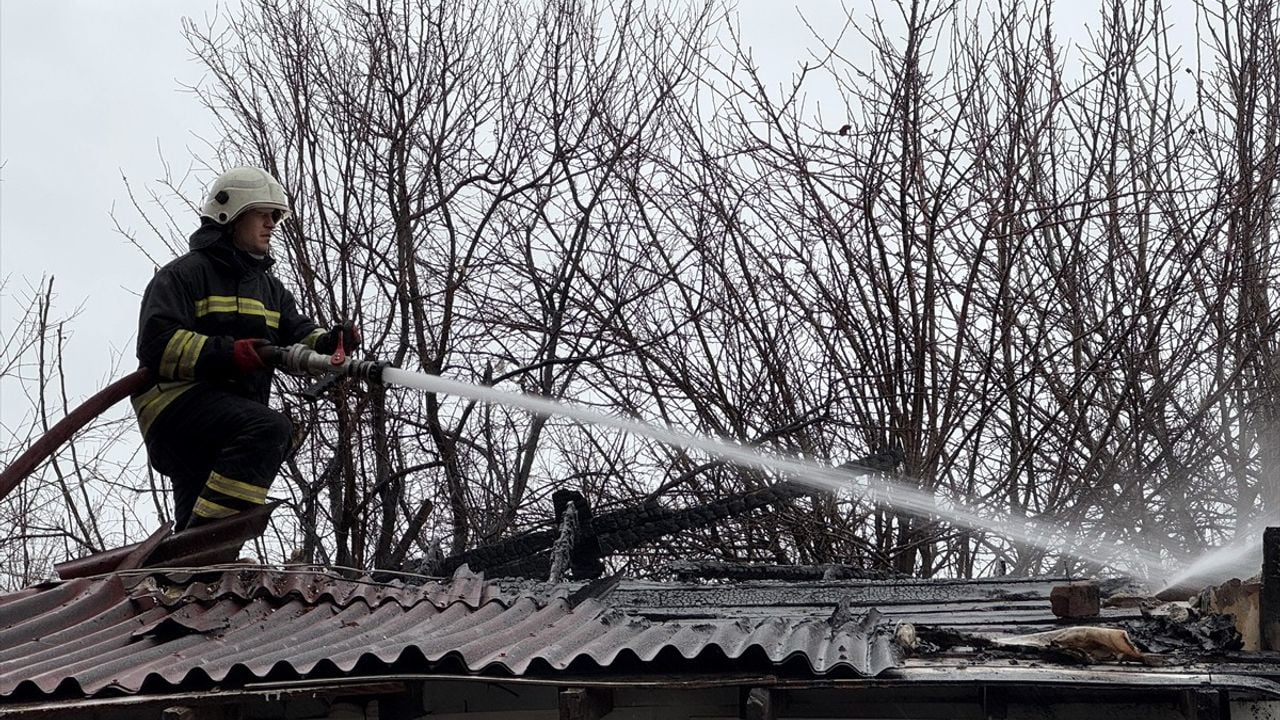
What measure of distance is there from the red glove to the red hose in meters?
0.51

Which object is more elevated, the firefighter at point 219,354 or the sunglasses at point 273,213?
the sunglasses at point 273,213

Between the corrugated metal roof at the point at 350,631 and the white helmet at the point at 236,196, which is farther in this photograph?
the white helmet at the point at 236,196

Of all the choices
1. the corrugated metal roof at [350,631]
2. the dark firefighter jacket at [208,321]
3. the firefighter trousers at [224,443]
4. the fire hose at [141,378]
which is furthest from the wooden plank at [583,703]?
the dark firefighter jacket at [208,321]

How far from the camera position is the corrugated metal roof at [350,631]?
4340 mm

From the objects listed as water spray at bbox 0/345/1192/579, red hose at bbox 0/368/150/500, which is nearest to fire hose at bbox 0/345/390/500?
red hose at bbox 0/368/150/500

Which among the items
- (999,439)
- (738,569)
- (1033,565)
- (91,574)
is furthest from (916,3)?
(91,574)

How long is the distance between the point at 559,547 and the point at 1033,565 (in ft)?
21.2

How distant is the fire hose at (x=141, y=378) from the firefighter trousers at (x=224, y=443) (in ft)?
0.71

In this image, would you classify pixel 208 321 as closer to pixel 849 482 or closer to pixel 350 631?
pixel 350 631

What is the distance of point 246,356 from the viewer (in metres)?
6.04

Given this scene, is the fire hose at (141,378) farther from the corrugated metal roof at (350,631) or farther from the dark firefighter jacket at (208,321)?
the corrugated metal roof at (350,631)

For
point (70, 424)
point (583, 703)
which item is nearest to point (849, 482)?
point (70, 424)

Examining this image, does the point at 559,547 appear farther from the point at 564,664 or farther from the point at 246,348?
the point at 564,664

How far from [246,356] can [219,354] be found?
0.37ft
